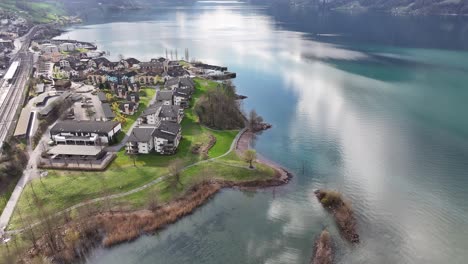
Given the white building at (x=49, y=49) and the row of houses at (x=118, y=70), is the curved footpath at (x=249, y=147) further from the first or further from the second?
the white building at (x=49, y=49)

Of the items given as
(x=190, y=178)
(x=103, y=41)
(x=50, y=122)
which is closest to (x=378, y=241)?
(x=190, y=178)

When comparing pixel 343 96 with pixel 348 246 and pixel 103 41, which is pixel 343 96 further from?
pixel 103 41

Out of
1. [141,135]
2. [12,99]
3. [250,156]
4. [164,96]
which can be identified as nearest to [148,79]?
[164,96]

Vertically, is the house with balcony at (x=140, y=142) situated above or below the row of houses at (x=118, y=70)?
below

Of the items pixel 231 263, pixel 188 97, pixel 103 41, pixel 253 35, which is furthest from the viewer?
pixel 253 35

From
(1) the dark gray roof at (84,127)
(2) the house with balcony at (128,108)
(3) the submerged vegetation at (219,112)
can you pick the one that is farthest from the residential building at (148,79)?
(1) the dark gray roof at (84,127)

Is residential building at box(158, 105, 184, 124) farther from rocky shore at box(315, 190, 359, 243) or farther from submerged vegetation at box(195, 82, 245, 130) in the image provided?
rocky shore at box(315, 190, 359, 243)

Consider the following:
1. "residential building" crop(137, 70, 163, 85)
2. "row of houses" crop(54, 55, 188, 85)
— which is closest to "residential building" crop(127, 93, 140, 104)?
"row of houses" crop(54, 55, 188, 85)
